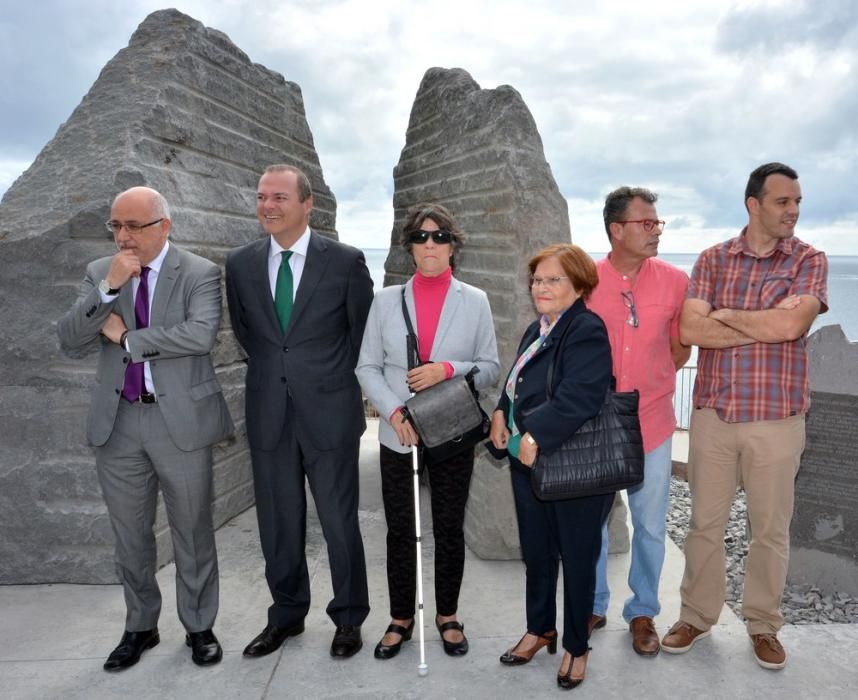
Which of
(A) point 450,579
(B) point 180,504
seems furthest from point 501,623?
(B) point 180,504

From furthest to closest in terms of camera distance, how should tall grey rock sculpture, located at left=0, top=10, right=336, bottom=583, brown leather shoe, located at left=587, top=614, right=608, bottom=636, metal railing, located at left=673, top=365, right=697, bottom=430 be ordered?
1. metal railing, located at left=673, top=365, right=697, bottom=430
2. tall grey rock sculpture, located at left=0, top=10, right=336, bottom=583
3. brown leather shoe, located at left=587, top=614, right=608, bottom=636

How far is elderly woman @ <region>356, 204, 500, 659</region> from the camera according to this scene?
3.16 metres

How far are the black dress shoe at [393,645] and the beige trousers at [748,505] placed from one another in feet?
4.50

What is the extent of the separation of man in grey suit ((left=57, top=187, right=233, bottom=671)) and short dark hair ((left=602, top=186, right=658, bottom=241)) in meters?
1.84

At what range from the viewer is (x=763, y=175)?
324cm

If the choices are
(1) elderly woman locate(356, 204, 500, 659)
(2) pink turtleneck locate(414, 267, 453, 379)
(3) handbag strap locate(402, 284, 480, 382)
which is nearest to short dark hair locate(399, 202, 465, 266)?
(1) elderly woman locate(356, 204, 500, 659)

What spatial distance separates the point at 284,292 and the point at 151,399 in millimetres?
758

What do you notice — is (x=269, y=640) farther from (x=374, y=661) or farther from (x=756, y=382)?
(x=756, y=382)

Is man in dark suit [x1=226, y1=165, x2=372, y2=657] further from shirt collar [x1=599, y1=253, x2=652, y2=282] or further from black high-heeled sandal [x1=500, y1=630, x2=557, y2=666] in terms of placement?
shirt collar [x1=599, y1=253, x2=652, y2=282]

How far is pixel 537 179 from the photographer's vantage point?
14.9 ft

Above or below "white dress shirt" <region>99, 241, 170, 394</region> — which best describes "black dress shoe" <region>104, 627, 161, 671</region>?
below

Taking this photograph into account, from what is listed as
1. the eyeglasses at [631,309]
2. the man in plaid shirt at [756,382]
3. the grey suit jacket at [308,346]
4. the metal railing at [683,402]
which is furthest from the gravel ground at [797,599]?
the grey suit jacket at [308,346]

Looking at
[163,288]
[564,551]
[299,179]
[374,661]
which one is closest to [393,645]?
[374,661]

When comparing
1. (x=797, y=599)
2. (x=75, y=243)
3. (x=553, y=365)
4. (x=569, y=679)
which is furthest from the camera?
(x=797, y=599)
